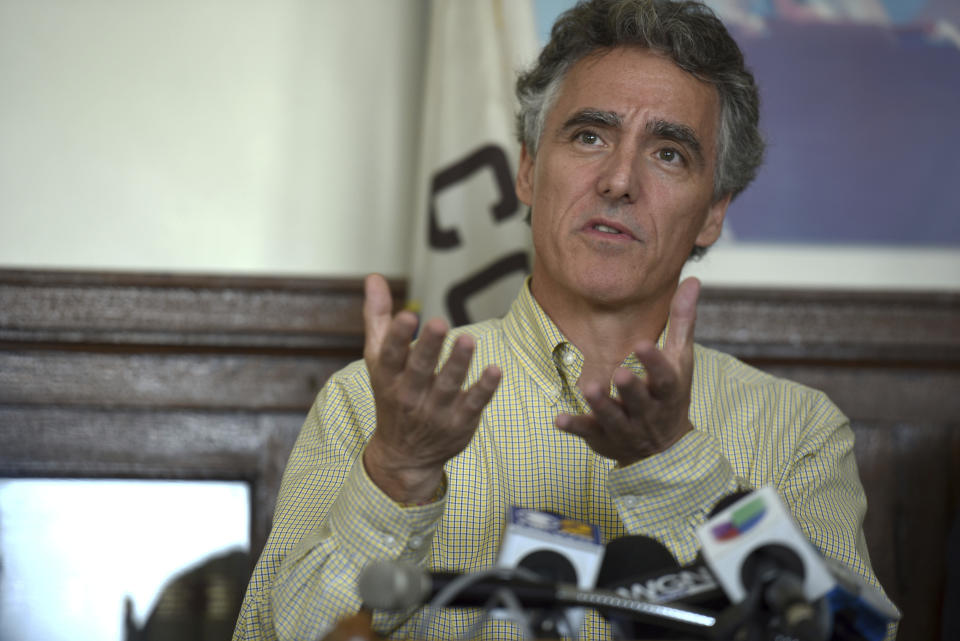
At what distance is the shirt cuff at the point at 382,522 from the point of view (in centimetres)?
108

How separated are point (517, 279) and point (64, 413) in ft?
3.52

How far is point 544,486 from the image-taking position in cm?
150

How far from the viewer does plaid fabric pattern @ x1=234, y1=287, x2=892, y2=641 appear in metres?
1.09


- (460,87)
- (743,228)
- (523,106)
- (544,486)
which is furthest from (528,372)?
(743,228)

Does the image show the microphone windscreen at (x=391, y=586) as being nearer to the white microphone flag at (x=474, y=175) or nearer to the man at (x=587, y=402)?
the man at (x=587, y=402)

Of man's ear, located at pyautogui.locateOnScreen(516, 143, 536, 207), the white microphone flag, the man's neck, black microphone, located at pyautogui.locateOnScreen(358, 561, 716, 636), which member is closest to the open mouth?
the man's neck

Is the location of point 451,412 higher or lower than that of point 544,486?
higher

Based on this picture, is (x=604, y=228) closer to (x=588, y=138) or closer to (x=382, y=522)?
(x=588, y=138)

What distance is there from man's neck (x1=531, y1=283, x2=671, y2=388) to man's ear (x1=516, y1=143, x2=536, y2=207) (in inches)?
11.4

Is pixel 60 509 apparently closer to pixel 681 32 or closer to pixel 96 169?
pixel 96 169

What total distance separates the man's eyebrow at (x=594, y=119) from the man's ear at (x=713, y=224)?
12.8 inches

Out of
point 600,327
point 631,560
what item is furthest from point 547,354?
point 631,560

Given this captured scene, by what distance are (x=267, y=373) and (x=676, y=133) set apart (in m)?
1.15

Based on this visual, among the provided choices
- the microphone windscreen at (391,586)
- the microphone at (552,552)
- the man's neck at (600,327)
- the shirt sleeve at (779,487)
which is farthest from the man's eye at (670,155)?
the microphone windscreen at (391,586)
